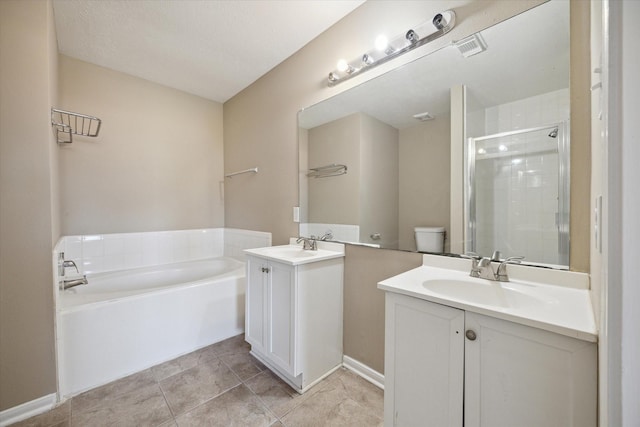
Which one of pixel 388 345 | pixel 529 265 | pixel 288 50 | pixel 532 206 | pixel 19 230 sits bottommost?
pixel 388 345

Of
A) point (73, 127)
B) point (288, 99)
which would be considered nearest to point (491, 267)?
point (288, 99)

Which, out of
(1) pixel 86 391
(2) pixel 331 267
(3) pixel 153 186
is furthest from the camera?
(3) pixel 153 186

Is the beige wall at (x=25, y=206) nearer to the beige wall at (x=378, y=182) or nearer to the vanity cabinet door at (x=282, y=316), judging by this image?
the vanity cabinet door at (x=282, y=316)

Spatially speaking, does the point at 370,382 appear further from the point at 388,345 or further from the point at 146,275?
the point at 146,275

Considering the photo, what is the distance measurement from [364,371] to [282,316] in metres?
0.69

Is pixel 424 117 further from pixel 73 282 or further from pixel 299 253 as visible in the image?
pixel 73 282

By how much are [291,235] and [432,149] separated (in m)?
1.36

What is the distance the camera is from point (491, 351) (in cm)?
84

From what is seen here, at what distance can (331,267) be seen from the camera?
1777 mm

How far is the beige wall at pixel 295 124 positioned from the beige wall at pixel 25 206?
1.51m

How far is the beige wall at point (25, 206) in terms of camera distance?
1362 mm

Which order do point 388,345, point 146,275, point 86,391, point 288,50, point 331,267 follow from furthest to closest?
point 146,275
point 288,50
point 331,267
point 86,391
point 388,345

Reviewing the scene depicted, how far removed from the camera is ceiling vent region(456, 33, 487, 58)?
1241 millimetres

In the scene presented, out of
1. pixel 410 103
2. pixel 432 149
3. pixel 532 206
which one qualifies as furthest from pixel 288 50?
pixel 532 206
